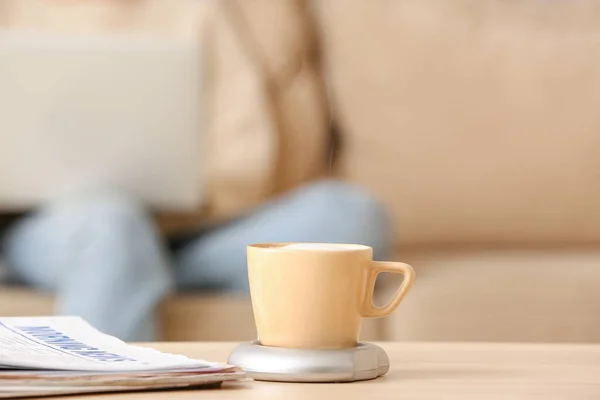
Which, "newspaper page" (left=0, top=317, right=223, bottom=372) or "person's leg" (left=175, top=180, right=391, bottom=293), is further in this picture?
"person's leg" (left=175, top=180, right=391, bottom=293)

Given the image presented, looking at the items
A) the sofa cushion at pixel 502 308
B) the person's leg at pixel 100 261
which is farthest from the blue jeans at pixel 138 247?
the sofa cushion at pixel 502 308

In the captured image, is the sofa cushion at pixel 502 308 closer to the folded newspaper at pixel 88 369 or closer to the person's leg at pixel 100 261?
the person's leg at pixel 100 261

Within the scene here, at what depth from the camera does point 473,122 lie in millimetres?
1951

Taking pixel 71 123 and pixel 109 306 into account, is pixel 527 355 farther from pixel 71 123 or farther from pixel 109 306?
pixel 71 123

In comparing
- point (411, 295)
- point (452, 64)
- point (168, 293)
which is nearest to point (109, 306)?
point (168, 293)

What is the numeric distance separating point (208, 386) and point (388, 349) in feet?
0.81

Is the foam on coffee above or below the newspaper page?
above

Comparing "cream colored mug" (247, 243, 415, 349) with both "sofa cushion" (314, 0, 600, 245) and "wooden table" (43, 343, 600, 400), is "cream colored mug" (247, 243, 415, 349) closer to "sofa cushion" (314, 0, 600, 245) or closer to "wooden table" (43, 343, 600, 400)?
"wooden table" (43, 343, 600, 400)

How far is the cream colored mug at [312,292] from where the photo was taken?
586 millimetres

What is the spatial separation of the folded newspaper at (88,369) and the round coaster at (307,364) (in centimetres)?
3

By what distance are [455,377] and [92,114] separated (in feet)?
3.02

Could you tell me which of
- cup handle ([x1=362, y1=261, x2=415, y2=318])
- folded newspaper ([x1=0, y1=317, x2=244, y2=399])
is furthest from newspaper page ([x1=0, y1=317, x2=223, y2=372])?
cup handle ([x1=362, y1=261, x2=415, y2=318])

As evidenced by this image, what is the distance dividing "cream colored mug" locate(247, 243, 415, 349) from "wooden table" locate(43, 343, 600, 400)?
4 centimetres

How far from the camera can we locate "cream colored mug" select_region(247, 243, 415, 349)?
1.92 ft
